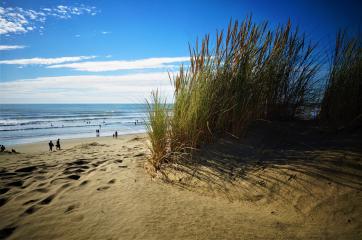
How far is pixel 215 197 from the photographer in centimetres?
247

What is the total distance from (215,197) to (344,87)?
8.65ft

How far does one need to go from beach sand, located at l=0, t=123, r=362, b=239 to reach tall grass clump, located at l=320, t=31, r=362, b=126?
16.9 inches

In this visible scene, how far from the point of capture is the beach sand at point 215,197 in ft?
6.29

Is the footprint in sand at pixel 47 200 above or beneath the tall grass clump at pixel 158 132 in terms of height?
beneath

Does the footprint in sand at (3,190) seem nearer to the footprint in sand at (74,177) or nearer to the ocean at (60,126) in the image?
the footprint in sand at (74,177)

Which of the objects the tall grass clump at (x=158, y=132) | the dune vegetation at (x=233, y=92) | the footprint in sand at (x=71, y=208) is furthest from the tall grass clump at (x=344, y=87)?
the footprint in sand at (x=71, y=208)

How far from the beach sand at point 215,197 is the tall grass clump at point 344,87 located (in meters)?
0.43

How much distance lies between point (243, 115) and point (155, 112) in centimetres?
127

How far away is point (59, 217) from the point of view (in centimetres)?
223

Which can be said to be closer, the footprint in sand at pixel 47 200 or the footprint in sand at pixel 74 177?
the footprint in sand at pixel 47 200

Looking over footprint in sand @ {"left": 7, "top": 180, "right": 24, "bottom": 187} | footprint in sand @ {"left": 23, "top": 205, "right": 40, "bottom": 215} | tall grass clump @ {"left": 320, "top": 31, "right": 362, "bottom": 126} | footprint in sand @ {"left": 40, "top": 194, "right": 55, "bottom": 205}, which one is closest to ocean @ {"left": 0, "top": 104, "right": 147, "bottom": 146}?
footprint in sand @ {"left": 40, "top": 194, "right": 55, "bottom": 205}

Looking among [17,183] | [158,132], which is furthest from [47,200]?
[158,132]

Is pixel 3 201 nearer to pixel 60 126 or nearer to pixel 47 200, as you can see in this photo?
pixel 47 200

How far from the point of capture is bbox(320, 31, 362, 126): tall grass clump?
135 inches
